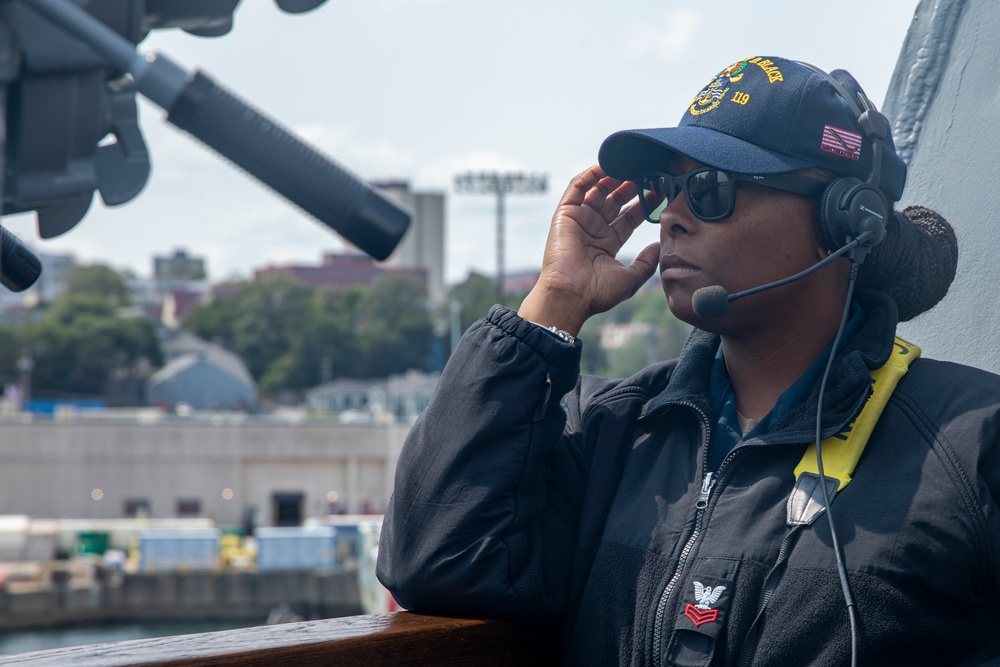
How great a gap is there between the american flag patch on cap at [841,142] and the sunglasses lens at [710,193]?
0.42 ft

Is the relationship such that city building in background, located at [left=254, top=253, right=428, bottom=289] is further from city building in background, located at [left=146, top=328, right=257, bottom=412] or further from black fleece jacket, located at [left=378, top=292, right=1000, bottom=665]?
black fleece jacket, located at [left=378, top=292, right=1000, bottom=665]

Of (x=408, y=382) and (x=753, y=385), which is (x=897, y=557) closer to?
(x=753, y=385)

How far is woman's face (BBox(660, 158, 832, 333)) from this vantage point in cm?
146

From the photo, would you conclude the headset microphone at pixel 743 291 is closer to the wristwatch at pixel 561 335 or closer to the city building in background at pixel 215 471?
the wristwatch at pixel 561 335

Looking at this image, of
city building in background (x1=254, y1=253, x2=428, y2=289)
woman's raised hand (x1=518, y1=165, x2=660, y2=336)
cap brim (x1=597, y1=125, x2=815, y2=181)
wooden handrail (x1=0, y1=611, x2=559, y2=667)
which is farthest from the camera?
city building in background (x1=254, y1=253, x2=428, y2=289)

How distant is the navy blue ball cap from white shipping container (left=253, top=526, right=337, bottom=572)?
2743cm

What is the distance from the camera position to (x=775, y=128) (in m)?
1.44

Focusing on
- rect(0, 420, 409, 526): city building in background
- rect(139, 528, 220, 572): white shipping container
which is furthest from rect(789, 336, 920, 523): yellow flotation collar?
rect(0, 420, 409, 526): city building in background

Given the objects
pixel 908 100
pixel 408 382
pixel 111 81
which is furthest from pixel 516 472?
pixel 408 382

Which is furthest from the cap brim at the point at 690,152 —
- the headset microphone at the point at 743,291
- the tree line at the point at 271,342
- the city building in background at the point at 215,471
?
the tree line at the point at 271,342

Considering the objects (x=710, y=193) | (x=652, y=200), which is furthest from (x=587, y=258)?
(x=710, y=193)

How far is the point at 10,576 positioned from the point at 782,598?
2983 cm

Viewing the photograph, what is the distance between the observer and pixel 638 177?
5.21ft

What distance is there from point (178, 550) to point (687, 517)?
28.6m
